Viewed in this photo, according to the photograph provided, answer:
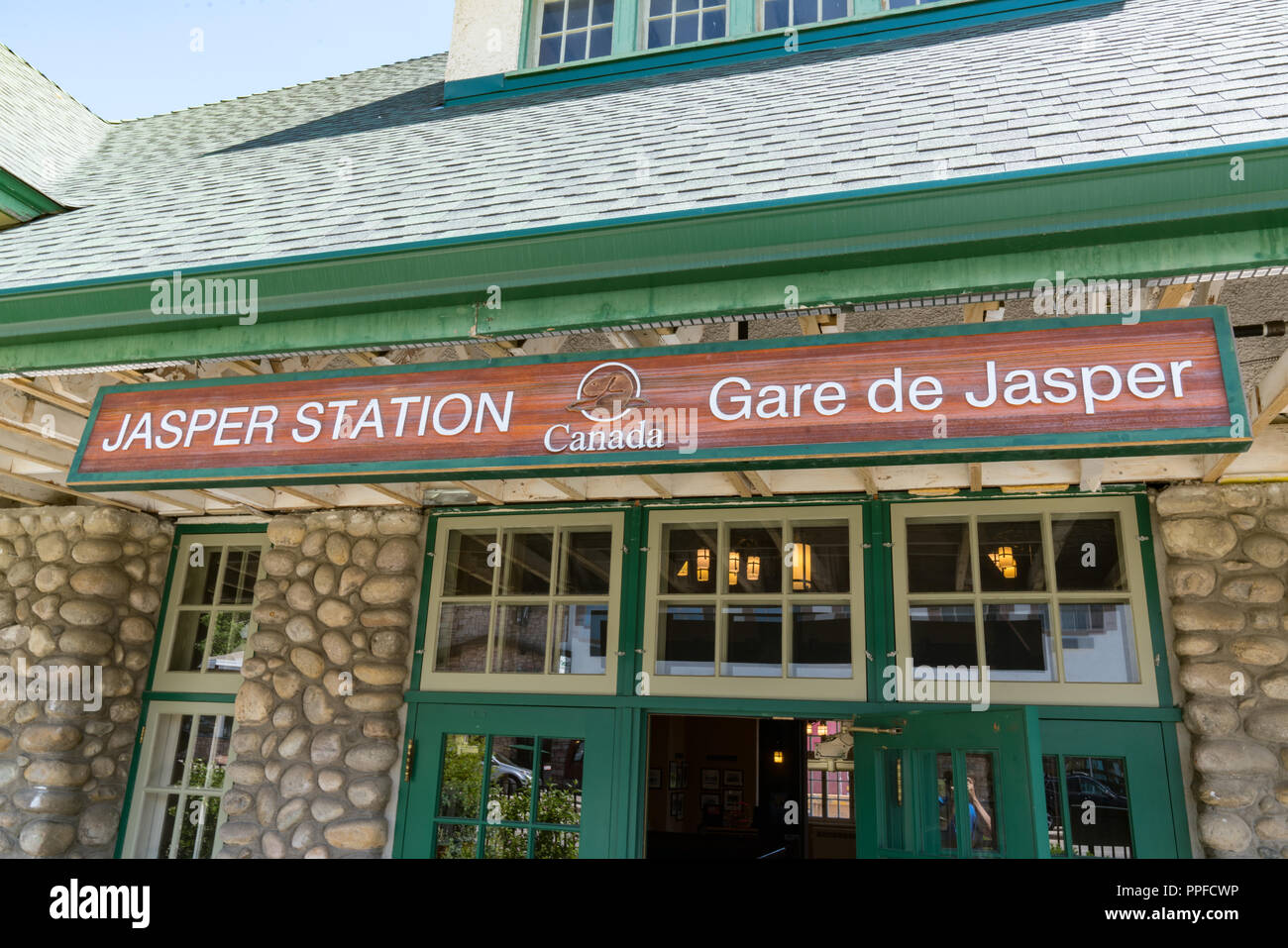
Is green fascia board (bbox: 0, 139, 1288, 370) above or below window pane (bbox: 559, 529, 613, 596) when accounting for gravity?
above

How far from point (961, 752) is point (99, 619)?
519 cm

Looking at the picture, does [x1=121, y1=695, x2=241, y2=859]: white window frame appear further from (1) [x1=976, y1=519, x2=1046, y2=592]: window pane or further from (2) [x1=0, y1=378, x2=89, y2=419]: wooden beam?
(1) [x1=976, y1=519, x2=1046, y2=592]: window pane

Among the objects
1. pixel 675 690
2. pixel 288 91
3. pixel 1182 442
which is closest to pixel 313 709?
pixel 675 690

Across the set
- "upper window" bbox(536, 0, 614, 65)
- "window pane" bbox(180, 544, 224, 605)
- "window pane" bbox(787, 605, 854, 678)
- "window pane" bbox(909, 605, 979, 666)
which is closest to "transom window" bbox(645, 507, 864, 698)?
"window pane" bbox(787, 605, 854, 678)

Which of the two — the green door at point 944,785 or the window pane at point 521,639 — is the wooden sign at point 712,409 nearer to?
the green door at point 944,785

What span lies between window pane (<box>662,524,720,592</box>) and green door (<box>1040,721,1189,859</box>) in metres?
1.83

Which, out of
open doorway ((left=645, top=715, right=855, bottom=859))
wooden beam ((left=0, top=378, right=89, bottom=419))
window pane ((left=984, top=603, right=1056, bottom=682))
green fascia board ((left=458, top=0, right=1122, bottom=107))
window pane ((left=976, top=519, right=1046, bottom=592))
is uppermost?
green fascia board ((left=458, top=0, right=1122, bottom=107))

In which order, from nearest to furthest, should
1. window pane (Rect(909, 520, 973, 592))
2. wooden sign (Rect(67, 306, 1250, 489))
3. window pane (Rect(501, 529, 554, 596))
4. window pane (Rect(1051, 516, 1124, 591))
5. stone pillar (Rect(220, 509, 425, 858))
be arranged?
wooden sign (Rect(67, 306, 1250, 489)), window pane (Rect(1051, 516, 1124, 591)), window pane (Rect(909, 520, 973, 592)), stone pillar (Rect(220, 509, 425, 858)), window pane (Rect(501, 529, 554, 596))

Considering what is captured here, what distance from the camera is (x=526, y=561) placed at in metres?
5.45

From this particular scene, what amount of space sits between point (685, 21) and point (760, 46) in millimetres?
670

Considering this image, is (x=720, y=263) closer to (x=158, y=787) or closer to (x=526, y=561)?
(x=526, y=561)

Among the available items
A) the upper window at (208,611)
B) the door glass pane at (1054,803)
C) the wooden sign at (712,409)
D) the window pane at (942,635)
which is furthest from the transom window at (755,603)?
the upper window at (208,611)

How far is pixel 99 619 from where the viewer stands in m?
5.80

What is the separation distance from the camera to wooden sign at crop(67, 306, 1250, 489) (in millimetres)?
2729
